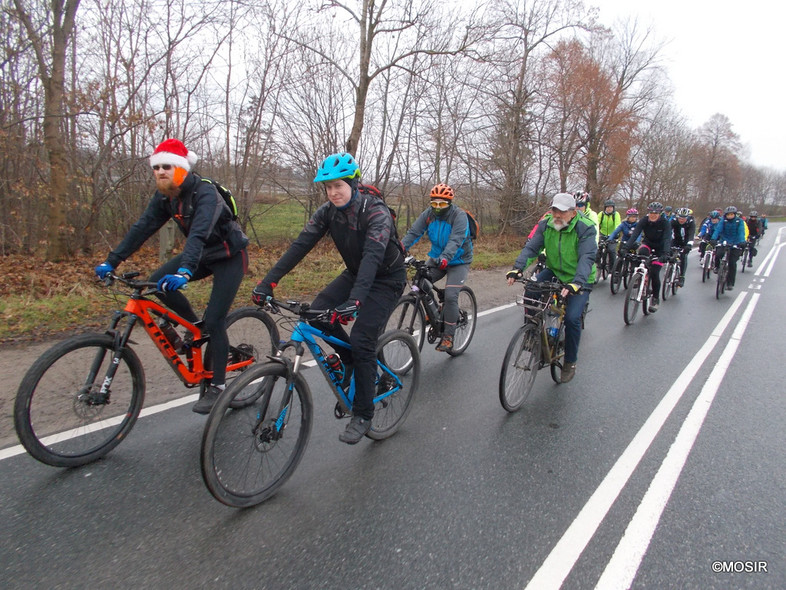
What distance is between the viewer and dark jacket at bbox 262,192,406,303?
2.97 m

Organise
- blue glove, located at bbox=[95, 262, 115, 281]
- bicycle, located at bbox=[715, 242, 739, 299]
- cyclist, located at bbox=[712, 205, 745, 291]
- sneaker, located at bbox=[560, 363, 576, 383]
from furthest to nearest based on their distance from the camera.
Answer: cyclist, located at bbox=[712, 205, 745, 291] < bicycle, located at bbox=[715, 242, 739, 299] < sneaker, located at bbox=[560, 363, 576, 383] < blue glove, located at bbox=[95, 262, 115, 281]

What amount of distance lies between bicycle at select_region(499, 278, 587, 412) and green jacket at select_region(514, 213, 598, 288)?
0.97 feet

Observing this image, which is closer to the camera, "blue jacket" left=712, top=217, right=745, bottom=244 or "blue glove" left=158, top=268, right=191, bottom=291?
"blue glove" left=158, top=268, right=191, bottom=291

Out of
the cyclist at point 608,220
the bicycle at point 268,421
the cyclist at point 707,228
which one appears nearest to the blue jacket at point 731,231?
the cyclist at point 707,228

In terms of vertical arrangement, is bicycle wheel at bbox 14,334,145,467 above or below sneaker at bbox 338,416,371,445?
above

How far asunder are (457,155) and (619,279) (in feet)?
28.8

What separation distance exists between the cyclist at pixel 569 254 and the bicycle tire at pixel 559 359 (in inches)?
2.1

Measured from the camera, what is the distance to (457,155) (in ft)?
56.2

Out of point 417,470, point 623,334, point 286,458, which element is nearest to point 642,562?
point 417,470

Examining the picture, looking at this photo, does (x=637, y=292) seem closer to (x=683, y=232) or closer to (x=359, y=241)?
(x=683, y=232)

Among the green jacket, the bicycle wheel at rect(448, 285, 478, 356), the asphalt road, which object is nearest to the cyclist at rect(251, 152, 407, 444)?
the asphalt road

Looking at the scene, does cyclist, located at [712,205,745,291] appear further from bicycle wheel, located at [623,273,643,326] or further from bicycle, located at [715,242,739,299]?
bicycle wheel, located at [623,273,643,326]

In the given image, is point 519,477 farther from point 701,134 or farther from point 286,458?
point 701,134

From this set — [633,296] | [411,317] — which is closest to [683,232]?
[633,296]
